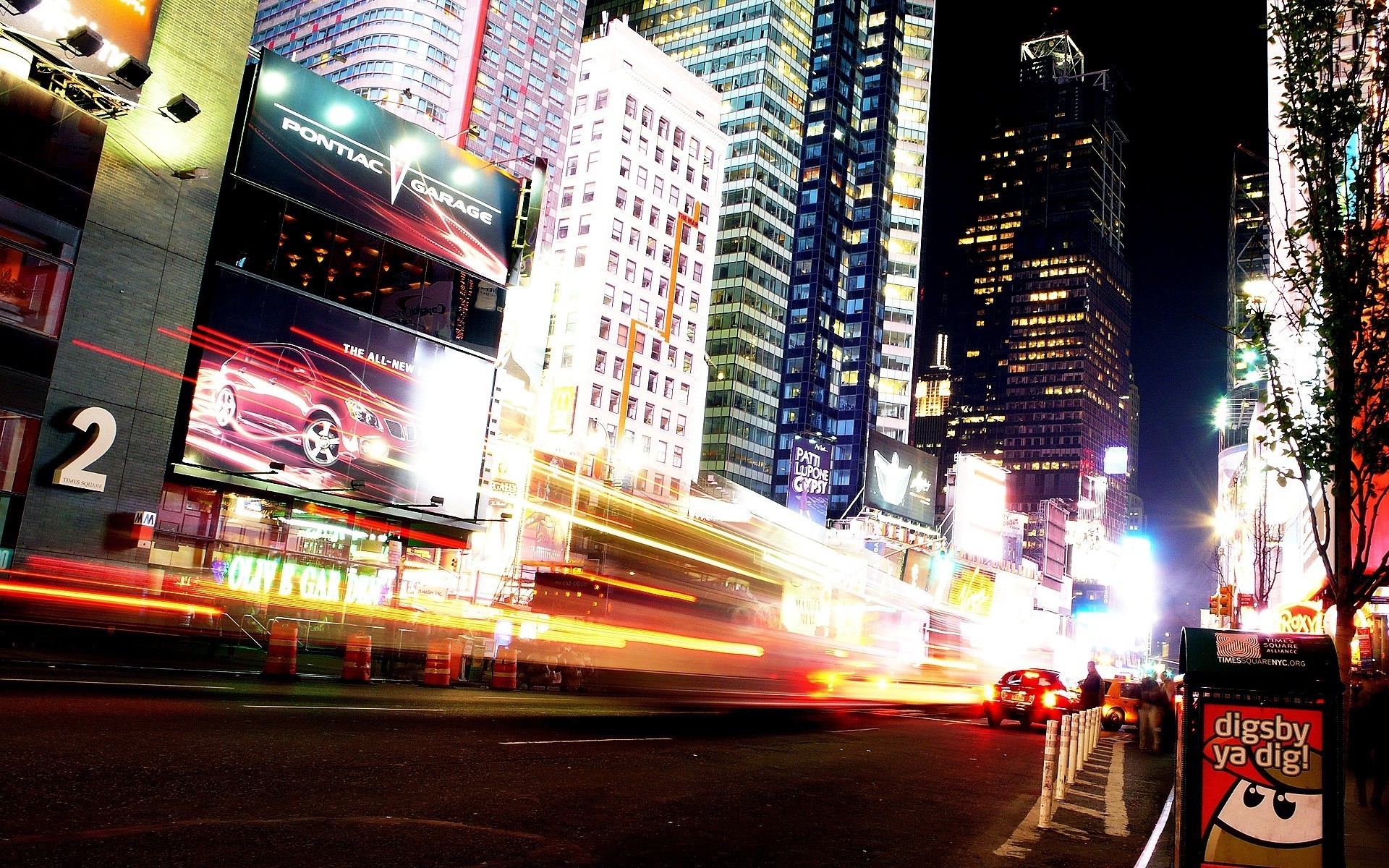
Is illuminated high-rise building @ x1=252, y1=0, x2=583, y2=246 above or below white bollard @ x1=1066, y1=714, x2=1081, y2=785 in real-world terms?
above

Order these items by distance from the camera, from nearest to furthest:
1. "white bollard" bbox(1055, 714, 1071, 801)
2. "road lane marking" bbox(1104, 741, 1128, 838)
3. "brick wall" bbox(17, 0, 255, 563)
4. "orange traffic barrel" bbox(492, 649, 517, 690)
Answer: "road lane marking" bbox(1104, 741, 1128, 838)
"white bollard" bbox(1055, 714, 1071, 801)
"orange traffic barrel" bbox(492, 649, 517, 690)
"brick wall" bbox(17, 0, 255, 563)

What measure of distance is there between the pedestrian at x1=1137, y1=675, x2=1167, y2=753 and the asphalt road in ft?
25.6

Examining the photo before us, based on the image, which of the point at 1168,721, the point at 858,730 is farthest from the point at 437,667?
the point at 1168,721

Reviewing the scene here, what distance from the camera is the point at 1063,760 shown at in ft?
46.4

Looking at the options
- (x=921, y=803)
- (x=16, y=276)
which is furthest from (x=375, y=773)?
(x=16, y=276)

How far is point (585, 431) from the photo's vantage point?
303 feet

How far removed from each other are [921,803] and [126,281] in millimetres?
24648

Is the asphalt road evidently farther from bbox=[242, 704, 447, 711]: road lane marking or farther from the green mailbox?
the green mailbox

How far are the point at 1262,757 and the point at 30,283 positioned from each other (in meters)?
27.3

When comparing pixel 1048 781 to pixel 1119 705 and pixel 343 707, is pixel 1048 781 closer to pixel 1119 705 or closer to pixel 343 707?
pixel 343 707

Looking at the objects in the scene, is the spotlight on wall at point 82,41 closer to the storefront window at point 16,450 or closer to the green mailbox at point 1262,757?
the storefront window at point 16,450

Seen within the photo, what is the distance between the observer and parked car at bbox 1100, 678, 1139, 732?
113 ft

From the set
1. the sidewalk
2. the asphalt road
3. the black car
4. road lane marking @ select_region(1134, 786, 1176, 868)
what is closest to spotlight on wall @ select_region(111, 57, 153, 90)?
the asphalt road

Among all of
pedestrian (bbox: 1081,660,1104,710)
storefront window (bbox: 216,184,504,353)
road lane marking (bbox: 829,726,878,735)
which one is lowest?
road lane marking (bbox: 829,726,878,735)
